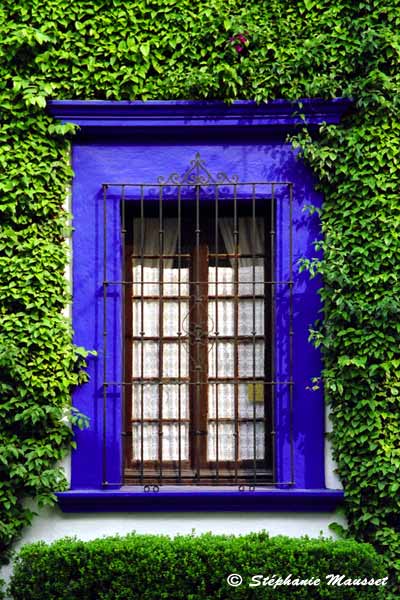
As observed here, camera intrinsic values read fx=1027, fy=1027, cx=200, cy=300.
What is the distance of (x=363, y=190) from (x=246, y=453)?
79.4 inches

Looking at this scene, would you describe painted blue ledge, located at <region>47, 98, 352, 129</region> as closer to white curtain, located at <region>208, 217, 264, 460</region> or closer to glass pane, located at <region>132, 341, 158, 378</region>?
white curtain, located at <region>208, 217, 264, 460</region>

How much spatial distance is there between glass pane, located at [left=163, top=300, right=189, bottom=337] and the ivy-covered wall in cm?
70

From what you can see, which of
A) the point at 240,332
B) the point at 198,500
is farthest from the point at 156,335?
the point at 198,500

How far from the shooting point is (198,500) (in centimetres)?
695

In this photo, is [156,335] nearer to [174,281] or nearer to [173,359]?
[173,359]

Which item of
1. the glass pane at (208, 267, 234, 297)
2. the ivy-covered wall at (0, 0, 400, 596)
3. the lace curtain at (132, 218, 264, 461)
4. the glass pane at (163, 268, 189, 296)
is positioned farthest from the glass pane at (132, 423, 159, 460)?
the glass pane at (208, 267, 234, 297)

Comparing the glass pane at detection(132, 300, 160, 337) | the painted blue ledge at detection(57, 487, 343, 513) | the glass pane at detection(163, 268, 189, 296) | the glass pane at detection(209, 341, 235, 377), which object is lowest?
the painted blue ledge at detection(57, 487, 343, 513)

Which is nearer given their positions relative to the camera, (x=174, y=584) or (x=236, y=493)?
(x=174, y=584)

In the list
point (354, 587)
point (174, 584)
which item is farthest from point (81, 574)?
point (354, 587)

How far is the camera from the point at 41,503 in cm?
684

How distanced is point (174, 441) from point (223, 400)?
452 mm

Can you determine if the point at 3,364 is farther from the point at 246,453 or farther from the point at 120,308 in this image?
the point at 246,453

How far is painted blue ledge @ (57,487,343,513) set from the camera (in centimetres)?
691

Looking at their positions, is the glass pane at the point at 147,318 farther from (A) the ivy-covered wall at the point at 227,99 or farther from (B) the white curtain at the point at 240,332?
(A) the ivy-covered wall at the point at 227,99
